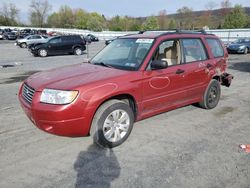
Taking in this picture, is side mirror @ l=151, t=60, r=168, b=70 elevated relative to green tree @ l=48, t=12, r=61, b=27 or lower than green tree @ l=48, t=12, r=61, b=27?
lower

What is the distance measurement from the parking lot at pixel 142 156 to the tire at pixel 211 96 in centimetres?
47

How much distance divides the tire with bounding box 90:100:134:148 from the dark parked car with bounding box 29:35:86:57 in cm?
1753

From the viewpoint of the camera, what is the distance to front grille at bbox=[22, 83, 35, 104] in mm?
3951

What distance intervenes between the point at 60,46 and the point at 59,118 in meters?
18.5

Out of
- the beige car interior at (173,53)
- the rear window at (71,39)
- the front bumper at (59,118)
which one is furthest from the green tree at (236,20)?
the front bumper at (59,118)

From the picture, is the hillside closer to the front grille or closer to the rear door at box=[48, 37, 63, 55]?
→ the rear door at box=[48, 37, 63, 55]

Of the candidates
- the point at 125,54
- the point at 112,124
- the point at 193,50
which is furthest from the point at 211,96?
the point at 112,124

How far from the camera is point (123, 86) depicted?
4074 millimetres

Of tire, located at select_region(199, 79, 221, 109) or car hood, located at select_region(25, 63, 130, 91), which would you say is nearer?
car hood, located at select_region(25, 63, 130, 91)

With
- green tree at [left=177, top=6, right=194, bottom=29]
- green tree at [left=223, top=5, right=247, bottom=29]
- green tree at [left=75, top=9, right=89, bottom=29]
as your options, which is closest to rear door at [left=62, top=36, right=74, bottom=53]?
green tree at [left=223, top=5, right=247, bottom=29]

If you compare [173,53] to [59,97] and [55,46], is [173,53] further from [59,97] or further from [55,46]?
[55,46]

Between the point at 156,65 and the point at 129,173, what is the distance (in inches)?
73.7

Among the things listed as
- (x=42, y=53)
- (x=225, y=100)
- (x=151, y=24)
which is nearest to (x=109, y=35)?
(x=151, y=24)

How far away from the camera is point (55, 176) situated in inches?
132
